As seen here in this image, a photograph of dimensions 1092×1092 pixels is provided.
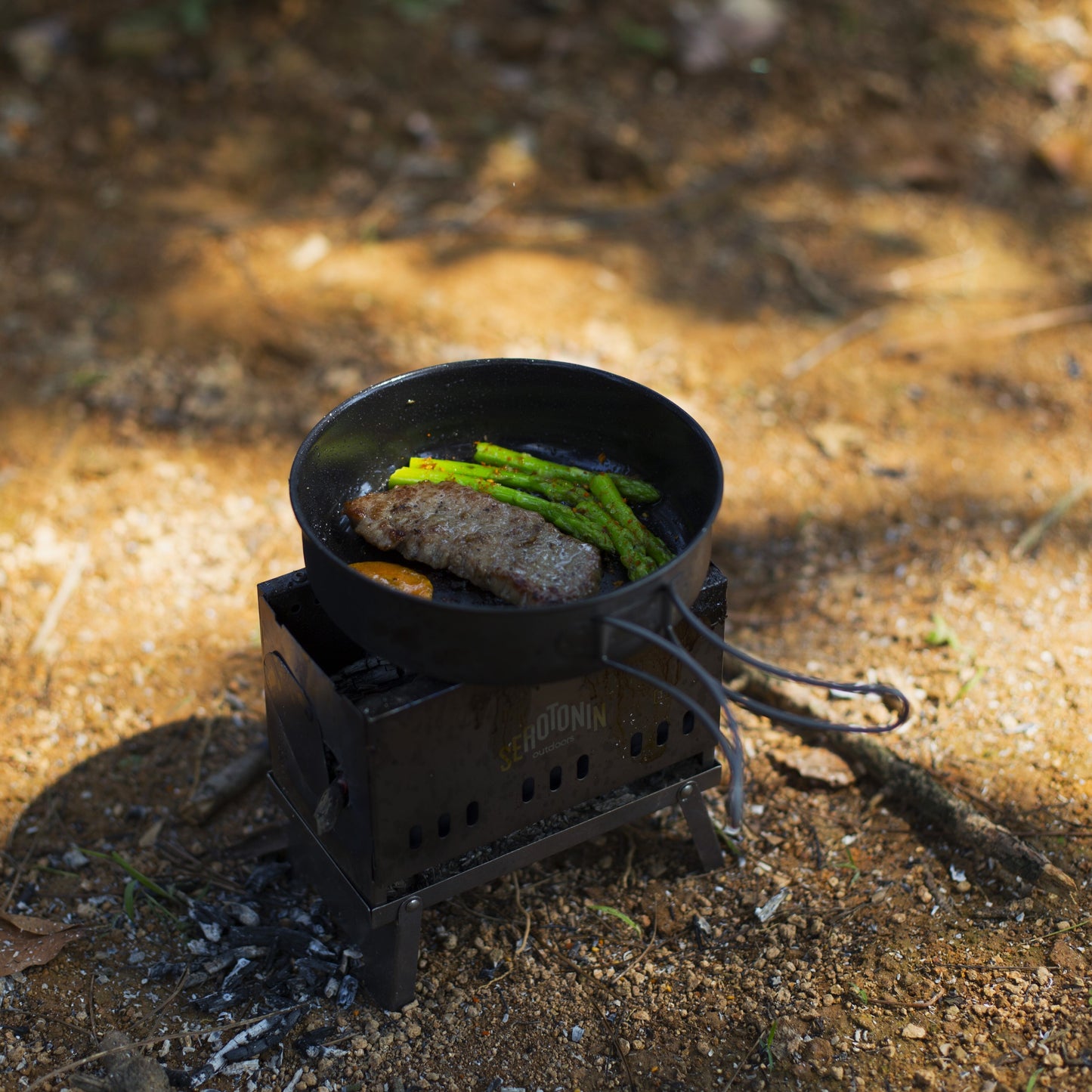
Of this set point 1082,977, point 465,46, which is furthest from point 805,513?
point 465,46

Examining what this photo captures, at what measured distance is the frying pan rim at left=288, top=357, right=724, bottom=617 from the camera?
2605 mm

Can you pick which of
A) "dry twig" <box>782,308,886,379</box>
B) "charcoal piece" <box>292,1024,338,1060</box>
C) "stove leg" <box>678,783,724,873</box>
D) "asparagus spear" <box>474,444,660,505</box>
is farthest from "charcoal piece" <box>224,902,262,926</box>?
"dry twig" <box>782,308,886,379</box>

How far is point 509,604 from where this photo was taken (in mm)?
3121

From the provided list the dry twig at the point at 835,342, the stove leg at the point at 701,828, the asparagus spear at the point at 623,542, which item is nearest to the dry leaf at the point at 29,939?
the stove leg at the point at 701,828

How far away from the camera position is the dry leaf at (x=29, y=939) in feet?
11.1

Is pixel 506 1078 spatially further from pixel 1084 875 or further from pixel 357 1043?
pixel 1084 875

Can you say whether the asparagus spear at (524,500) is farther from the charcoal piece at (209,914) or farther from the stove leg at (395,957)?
the charcoal piece at (209,914)

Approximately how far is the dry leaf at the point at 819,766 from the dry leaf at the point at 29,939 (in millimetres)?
2494

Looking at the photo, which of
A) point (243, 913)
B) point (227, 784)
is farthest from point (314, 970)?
point (227, 784)

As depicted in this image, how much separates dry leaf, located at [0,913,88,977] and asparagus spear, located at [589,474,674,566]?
215 cm

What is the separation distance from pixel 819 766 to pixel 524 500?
157 centimetres

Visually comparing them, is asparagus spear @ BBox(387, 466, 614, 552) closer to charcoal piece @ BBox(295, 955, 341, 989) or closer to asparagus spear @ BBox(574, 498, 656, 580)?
asparagus spear @ BBox(574, 498, 656, 580)

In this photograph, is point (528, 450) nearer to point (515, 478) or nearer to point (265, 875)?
point (515, 478)

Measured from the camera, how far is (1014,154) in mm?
8195
